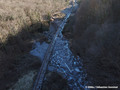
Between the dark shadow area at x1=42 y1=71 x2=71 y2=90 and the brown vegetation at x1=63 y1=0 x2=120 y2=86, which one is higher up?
the brown vegetation at x1=63 y1=0 x2=120 y2=86

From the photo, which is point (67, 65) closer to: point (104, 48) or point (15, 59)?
point (104, 48)

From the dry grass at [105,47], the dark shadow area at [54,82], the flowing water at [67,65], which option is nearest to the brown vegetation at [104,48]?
the dry grass at [105,47]

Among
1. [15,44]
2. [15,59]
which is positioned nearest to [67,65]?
[15,59]

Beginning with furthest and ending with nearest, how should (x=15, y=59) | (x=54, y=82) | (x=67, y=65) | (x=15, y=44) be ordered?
(x=15, y=44)
(x=15, y=59)
(x=67, y=65)
(x=54, y=82)

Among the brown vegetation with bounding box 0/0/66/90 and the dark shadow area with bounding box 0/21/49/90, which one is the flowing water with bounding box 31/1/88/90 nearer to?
the dark shadow area with bounding box 0/21/49/90

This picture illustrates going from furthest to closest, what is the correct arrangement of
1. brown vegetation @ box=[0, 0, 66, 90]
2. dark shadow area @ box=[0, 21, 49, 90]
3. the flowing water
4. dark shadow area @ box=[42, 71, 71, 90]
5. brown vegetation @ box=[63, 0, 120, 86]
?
1. brown vegetation @ box=[0, 0, 66, 90]
2. dark shadow area @ box=[0, 21, 49, 90]
3. the flowing water
4. dark shadow area @ box=[42, 71, 71, 90]
5. brown vegetation @ box=[63, 0, 120, 86]

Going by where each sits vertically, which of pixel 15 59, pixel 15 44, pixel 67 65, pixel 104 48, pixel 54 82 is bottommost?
pixel 15 59

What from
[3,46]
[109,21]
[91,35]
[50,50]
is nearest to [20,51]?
[3,46]

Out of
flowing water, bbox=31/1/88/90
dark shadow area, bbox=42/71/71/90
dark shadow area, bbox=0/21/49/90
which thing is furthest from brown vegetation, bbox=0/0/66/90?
dark shadow area, bbox=42/71/71/90

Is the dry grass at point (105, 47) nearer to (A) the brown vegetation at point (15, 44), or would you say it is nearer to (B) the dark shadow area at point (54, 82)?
(B) the dark shadow area at point (54, 82)
